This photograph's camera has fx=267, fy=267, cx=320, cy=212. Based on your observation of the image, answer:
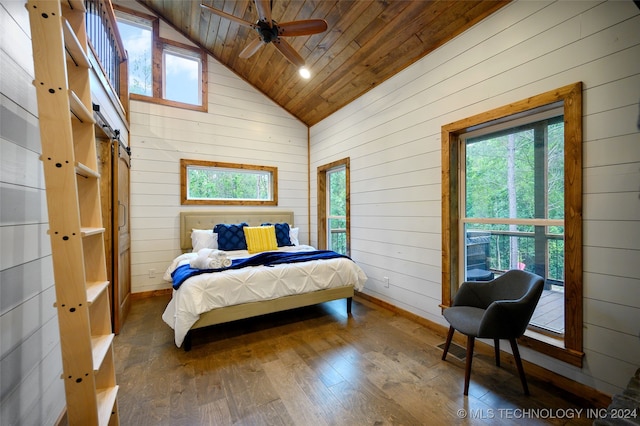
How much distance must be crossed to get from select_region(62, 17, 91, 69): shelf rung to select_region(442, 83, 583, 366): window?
2768 millimetres

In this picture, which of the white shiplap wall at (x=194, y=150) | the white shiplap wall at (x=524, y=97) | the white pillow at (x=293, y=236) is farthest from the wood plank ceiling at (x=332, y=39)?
the white pillow at (x=293, y=236)

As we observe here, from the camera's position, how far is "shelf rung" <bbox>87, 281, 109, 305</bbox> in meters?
1.14

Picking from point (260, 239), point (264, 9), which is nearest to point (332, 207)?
point (260, 239)

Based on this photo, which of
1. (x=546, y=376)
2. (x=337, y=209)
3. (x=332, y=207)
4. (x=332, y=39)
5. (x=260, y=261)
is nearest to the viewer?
(x=546, y=376)

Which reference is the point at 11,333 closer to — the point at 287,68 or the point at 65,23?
the point at 65,23

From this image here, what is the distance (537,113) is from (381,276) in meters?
2.33

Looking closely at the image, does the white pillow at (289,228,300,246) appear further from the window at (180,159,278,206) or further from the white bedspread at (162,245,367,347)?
the white bedspread at (162,245,367,347)

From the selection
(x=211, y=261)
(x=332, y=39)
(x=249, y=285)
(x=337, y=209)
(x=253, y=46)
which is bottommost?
(x=249, y=285)

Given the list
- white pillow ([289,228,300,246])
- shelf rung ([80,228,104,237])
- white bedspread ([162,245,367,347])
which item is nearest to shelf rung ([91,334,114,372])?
shelf rung ([80,228,104,237])

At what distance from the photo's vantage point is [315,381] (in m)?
1.99

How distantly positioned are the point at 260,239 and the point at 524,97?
338cm

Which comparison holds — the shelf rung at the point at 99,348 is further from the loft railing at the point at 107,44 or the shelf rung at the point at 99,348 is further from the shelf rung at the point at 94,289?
the loft railing at the point at 107,44

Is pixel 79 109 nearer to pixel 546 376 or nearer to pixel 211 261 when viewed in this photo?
pixel 211 261

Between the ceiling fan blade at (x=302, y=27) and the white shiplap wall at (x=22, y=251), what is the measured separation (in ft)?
5.72
